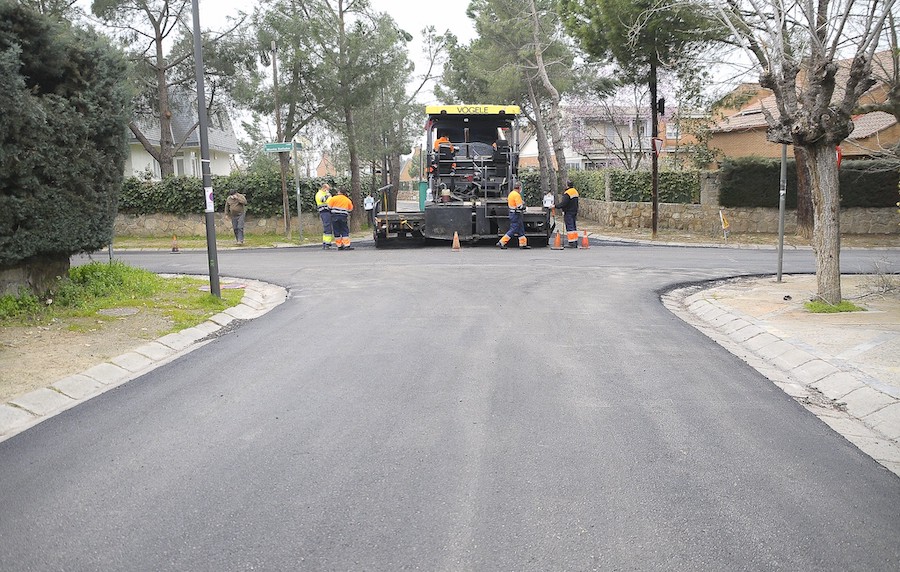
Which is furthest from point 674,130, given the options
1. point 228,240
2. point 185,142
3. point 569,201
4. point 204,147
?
point 204,147

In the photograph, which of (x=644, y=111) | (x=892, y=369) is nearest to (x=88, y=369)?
(x=892, y=369)

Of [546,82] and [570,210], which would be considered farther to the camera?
[546,82]

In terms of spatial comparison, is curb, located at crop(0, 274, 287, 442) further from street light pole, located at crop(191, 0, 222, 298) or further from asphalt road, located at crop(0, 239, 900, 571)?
street light pole, located at crop(191, 0, 222, 298)

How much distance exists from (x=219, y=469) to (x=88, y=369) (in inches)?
130

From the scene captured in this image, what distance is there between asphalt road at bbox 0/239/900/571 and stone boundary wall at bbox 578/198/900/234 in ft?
57.3

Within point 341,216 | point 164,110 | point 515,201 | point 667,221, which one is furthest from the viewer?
point 164,110

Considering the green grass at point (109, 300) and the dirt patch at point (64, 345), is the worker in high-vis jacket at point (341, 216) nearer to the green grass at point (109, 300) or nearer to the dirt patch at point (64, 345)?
the green grass at point (109, 300)

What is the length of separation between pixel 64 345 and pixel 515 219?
517 inches

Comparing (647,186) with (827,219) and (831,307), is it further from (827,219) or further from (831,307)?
(831,307)

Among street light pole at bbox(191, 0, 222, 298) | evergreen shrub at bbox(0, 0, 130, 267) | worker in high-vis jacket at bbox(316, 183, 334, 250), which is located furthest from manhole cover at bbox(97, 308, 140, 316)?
worker in high-vis jacket at bbox(316, 183, 334, 250)

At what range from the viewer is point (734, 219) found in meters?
24.8

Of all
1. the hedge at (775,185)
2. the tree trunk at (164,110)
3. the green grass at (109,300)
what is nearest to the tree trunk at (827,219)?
the green grass at (109,300)

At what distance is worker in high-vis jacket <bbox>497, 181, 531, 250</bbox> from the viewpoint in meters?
19.4

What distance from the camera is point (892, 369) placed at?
274 inches
